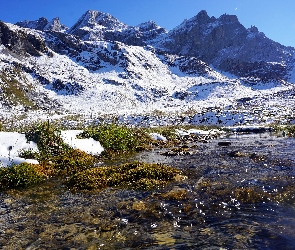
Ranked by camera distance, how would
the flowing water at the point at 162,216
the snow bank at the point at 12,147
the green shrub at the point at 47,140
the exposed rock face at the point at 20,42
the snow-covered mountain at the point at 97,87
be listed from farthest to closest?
the exposed rock face at the point at 20,42
the snow-covered mountain at the point at 97,87
the green shrub at the point at 47,140
the snow bank at the point at 12,147
the flowing water at the point at 162,216

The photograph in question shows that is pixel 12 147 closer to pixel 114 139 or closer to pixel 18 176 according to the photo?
pixel 18 176

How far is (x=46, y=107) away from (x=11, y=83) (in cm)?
2252

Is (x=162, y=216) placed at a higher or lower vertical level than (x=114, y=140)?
lower

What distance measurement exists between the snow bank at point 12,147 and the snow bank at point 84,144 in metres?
3.03

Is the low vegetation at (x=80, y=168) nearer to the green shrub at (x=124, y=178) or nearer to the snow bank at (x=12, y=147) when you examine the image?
the green shrub at (x=124, y=178)

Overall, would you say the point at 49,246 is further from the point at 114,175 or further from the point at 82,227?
the point at 114,175

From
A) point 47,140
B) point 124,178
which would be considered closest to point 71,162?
point 47,140

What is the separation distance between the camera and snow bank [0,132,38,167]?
1519 centimetres

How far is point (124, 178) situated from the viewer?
1362 centimetres

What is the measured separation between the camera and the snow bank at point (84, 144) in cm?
2130

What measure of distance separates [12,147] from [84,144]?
5.76 meters

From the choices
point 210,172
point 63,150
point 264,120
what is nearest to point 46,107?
point 264,120

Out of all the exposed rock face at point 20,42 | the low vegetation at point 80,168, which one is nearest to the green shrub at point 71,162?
the low vegetation at point 80,168

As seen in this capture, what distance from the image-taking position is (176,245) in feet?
23.2
